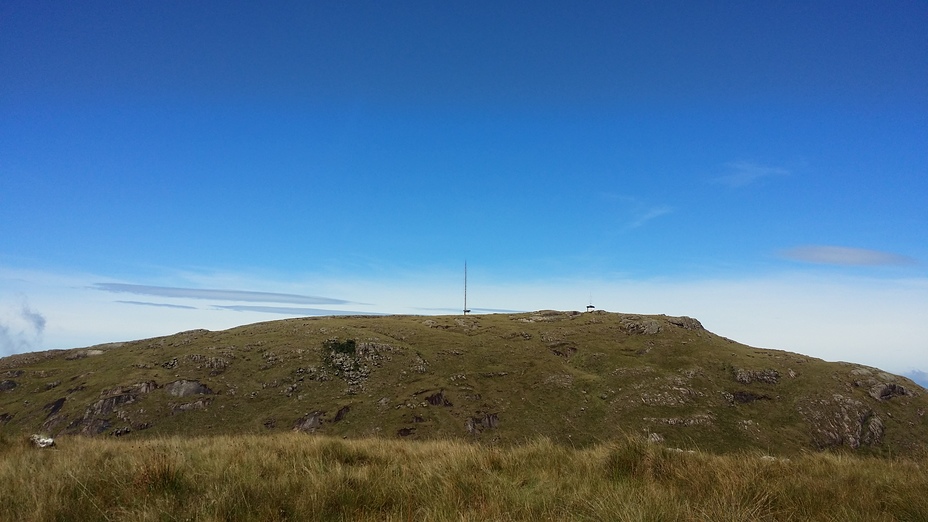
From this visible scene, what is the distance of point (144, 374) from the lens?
365 feet

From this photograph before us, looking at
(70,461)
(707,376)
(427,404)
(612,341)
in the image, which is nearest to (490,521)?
(70,461)

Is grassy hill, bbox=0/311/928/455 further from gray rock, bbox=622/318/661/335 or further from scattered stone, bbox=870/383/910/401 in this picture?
gray rock, bbox=622/318/661/335

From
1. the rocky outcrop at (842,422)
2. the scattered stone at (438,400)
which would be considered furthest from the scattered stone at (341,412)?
the rocky outcrop at (842,422)

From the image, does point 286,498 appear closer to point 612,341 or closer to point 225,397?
point 225,397

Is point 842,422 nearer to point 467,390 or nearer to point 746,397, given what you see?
point 746,397

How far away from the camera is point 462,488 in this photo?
22.7 feet

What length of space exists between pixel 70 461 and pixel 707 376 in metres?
132

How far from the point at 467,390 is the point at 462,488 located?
107 metres

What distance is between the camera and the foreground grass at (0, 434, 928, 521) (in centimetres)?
571

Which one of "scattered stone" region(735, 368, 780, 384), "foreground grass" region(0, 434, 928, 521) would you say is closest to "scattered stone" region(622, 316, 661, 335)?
"scattered stone" region(735, 368, 780, 384)

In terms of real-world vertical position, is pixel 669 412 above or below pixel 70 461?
below

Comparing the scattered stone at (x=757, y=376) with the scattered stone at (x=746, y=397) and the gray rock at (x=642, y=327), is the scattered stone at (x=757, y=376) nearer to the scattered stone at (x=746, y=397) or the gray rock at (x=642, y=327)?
the scattered stone at (x=746, y=397)

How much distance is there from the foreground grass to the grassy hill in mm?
85207

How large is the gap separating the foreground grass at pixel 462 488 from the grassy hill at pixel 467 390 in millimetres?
85207
